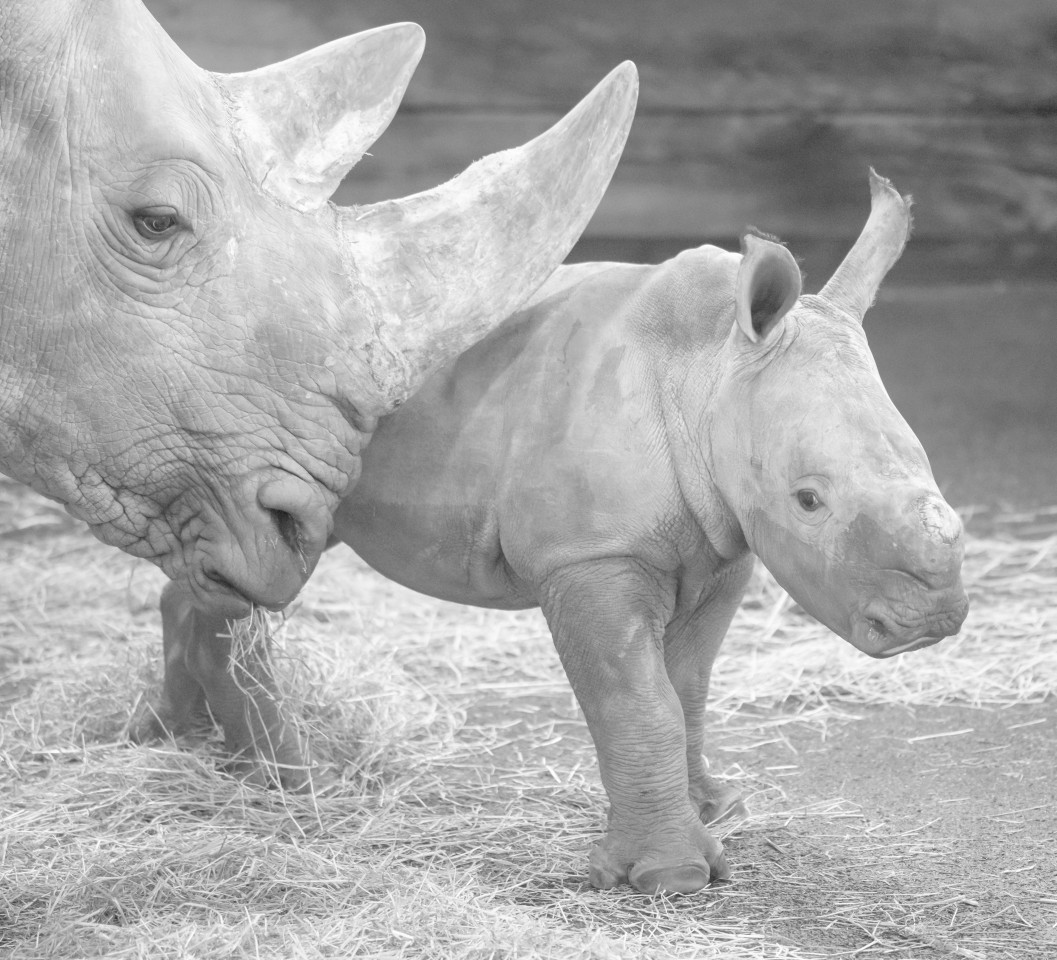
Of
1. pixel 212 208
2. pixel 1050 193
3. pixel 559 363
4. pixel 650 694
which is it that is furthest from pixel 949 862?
pixel 1050 193

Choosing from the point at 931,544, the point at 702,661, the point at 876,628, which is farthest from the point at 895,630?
the point at 702,661

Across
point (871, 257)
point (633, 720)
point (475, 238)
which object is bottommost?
point (633, 720)

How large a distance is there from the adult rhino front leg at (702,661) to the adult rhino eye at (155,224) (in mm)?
1193

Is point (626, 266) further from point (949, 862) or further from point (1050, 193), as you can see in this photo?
point (1050, 193)

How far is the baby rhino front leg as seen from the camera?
2863 millimetres

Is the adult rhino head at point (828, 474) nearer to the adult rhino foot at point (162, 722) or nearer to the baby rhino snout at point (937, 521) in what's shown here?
the baby rhino snout at point (937, 521)

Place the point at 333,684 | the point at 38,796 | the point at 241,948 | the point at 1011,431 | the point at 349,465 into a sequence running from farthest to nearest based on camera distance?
the point at 1011,431 → the point at 333,684 → the point at 38,796 → the point at 349,465 → the point at 241,948

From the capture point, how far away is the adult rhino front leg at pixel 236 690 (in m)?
3.43

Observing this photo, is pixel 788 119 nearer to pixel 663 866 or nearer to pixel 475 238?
pixel 475 238

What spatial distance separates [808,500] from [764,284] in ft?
1.25

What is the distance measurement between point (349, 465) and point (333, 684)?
3.88 feet

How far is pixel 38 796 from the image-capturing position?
3.40 meters

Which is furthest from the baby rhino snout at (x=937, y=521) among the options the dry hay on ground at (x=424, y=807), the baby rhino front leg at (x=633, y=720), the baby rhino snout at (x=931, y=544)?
the dry hay on ground at (x=424, y=807)

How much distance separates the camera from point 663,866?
2.87m
